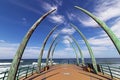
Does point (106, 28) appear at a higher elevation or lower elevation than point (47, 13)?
lower

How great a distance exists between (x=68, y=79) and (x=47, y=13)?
21.5ft

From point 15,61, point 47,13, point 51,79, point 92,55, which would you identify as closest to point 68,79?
point 51,79

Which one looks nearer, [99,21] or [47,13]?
[99,21]

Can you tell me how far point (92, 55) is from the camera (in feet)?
68.3

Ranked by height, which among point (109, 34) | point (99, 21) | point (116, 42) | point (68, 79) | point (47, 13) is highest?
point (47, 13)

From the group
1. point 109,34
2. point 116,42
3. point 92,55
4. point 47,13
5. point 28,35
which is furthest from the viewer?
point 92,55

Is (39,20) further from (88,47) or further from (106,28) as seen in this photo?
(88,47)

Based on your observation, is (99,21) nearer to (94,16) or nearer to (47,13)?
(94,16)

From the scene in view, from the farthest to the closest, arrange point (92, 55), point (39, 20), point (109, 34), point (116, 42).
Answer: point (92, 55), point (39, 20), point (109, 34), point (116, 42)

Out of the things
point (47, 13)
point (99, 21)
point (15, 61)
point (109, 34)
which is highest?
point (47, 13)

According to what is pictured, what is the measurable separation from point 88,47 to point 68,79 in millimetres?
9341

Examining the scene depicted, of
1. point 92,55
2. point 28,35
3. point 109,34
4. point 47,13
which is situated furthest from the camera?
point 92,55

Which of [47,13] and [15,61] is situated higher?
[47,13]

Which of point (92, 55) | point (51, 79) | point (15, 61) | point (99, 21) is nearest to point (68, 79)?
point (51, 79)
